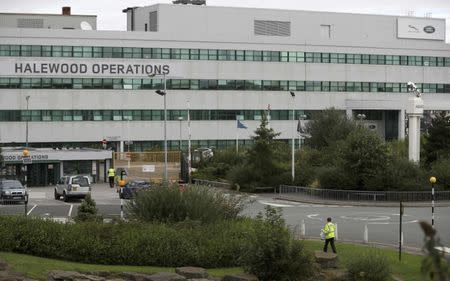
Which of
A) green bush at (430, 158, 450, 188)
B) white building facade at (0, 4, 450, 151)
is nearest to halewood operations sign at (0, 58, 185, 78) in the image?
white building facade at (0, 4, 450, 151)

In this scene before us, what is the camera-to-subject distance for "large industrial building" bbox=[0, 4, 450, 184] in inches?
3162

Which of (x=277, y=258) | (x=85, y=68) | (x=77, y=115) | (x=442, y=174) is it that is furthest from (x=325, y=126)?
(x=277, y=258)

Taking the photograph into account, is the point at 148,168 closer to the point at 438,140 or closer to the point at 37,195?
the point at 37,195

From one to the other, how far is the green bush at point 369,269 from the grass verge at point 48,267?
319 centimetres

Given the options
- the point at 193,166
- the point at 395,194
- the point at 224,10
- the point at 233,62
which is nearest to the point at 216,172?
the point at 193,166

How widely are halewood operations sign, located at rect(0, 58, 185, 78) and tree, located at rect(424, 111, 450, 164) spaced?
100 feet

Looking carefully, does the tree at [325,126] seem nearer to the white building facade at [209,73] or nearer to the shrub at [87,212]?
the white building facade at [209,73]

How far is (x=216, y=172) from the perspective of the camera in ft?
211

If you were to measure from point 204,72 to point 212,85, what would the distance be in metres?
1.79

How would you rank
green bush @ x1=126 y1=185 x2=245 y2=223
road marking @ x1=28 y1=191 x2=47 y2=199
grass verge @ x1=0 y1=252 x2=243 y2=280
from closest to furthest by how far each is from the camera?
grass verge @ x1=0 y1=252 x2=243 y2=280
green bush @ x1=126 y1=185 x2=245 y2=223
road marking @ x1=28 y1=191 x2=47 y2=199

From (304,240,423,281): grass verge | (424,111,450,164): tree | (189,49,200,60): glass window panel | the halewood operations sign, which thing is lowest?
(304,240,423,281): grass verge

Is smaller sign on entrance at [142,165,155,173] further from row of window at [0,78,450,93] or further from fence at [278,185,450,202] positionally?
row of window at [0,78,450,93]

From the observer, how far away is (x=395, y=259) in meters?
24.5

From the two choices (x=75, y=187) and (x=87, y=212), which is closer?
(x=87, y=212)
